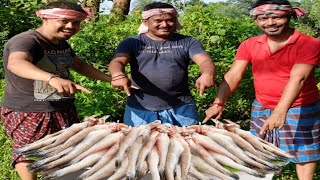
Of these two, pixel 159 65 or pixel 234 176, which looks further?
pixel 159 65

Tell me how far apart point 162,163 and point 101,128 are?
0.33 meters

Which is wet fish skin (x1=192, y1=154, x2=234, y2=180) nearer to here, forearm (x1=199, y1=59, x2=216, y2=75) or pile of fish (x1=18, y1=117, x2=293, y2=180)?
pile of fish (x1=18, y1=117, x2=293, y2=180)

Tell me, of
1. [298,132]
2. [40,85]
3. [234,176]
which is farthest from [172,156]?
[298,132]

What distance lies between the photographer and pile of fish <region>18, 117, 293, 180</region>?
1.72 m

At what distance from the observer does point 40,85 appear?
3.00 metres

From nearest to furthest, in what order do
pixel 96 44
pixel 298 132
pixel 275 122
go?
pixel 275 122 → pixel 298 132 → pixel 96 44

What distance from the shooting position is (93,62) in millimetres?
6113

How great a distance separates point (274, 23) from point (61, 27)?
1.20 m

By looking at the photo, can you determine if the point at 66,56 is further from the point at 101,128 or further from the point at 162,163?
the point at 162,163

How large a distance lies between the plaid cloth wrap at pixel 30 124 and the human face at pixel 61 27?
0.48 meters

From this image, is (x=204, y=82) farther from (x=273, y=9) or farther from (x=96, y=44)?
(x=96, y=44)

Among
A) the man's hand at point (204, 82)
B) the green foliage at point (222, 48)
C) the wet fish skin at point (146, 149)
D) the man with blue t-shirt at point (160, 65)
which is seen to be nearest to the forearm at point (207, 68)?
the man's hand at point (204, 82)

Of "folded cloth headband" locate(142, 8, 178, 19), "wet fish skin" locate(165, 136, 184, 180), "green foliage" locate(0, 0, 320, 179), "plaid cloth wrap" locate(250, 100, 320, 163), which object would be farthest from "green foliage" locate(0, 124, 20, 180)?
"wet fish skin" locate(165, 136, 184, 180)

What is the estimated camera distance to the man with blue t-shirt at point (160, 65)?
3.14 m
